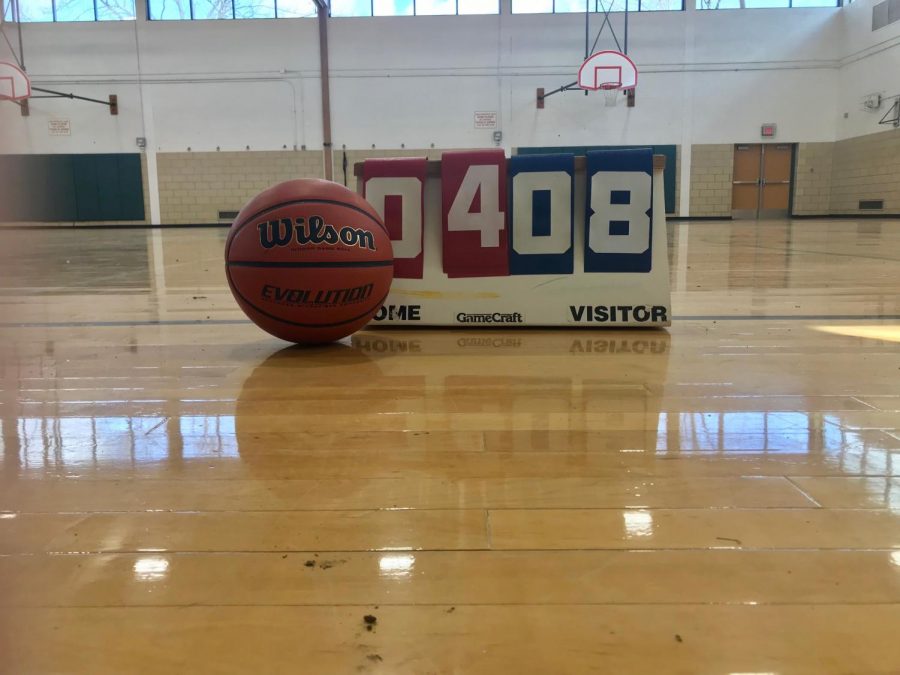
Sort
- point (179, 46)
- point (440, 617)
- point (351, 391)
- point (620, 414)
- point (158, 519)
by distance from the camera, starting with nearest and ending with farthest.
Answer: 1. point (440, 617)
2. point (158, 519)
3. point (620, 414)
4. point (351, 391)
5. point (179, 46)

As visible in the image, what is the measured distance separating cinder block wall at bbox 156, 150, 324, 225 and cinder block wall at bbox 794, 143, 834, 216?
1057 centimetres

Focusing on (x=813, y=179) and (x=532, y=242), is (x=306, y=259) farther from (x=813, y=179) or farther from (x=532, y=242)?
(x=813, y=179)

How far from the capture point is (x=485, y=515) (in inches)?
38.0

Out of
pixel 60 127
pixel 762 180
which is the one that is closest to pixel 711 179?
pixel 762 180

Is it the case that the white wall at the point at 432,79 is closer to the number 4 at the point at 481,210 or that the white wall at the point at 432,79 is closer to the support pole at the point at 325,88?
the support pole at the point at 325,88

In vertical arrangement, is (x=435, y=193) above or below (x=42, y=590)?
above

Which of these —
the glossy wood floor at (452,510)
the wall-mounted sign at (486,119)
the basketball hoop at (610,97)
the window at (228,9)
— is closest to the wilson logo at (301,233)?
the glossy wood floor at (452,510)

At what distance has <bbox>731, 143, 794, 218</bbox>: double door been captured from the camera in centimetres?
1473

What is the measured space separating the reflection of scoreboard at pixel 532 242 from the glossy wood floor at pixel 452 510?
0.41 m

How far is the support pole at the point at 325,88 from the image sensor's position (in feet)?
46.0

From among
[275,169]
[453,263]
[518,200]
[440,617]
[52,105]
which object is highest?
[52,105]

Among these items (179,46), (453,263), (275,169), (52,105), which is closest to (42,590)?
(453,263)

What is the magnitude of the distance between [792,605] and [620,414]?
715 mm

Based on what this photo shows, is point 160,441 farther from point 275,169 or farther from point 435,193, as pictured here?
point 275,169
